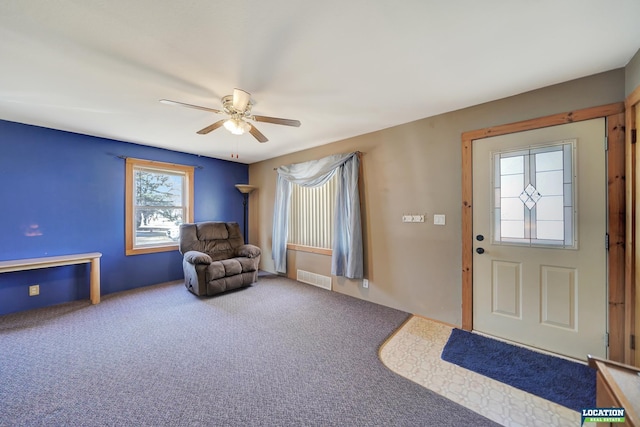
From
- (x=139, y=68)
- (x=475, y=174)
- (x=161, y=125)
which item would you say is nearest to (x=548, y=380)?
(x=475, y=174)

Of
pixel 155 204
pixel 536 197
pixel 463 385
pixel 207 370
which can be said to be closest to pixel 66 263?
pixel 155 204

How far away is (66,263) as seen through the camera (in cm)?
294

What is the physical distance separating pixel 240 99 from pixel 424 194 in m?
2.18

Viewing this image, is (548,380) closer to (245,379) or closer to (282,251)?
(245,379)

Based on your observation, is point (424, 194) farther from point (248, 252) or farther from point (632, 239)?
point (248, 252)

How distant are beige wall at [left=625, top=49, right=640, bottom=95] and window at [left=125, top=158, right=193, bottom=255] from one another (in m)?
5.32

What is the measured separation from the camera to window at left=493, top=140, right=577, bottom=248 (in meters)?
2.01

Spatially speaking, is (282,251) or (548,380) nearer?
(548,380)

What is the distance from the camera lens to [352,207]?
330cm

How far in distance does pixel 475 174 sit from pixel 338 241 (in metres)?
1.85

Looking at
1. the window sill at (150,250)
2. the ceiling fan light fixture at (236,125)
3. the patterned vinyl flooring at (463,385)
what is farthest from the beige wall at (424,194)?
the window sill at (150,250)

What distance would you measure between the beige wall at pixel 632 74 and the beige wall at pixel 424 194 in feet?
0.23

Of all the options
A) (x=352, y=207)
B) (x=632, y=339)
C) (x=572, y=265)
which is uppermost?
(x=352, y=207)

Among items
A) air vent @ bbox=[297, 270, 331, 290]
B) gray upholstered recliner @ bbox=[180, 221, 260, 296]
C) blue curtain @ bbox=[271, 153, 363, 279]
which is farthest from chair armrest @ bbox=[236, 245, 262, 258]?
blue curtain @ bbox=[271, 153, 363, 279]
